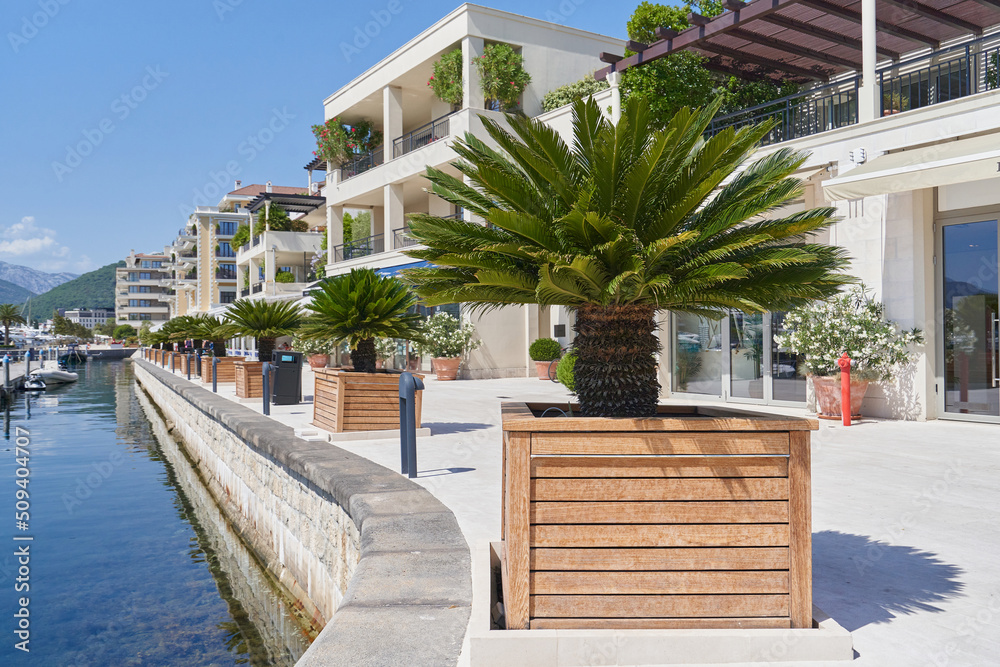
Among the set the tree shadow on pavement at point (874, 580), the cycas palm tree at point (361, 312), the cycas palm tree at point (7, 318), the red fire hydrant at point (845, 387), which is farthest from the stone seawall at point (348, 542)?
the cycas palm tree at point (7, 318)

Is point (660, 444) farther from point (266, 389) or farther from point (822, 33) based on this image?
point (822, 33)

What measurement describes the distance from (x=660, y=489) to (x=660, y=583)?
37 cm

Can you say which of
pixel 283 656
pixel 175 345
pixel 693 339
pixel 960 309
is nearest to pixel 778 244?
pixel 283 656

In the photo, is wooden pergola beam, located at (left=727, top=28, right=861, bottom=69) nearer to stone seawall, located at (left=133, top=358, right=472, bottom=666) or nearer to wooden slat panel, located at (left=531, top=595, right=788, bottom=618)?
stone seawall, located at (left=133, top=358, right=472, bottom=666)

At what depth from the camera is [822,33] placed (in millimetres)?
13078

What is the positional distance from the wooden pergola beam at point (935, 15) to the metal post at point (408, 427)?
1047 cm

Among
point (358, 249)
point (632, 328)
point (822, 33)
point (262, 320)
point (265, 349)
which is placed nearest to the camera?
point (632, 328)

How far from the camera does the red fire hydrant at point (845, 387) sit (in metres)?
9.89

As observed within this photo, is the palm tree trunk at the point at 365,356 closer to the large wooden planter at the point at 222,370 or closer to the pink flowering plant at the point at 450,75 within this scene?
the large wooden planter at the point at 222,370

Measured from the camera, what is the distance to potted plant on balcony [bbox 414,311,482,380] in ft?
69.4

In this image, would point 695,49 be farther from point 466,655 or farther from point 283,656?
point 466,655

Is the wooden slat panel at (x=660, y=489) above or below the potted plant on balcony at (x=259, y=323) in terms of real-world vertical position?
below

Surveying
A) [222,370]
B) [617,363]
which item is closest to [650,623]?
[617,363]

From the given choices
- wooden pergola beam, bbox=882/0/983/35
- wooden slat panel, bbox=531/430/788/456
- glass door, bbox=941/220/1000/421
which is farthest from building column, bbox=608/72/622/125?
wooden slat panel, bbox=531/430/788/456
